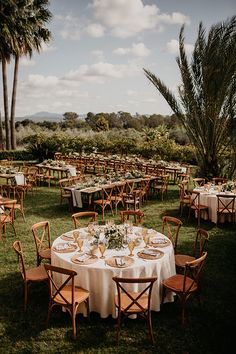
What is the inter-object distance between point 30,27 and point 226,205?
1949 cm

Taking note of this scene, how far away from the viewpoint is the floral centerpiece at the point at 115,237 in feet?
17.9

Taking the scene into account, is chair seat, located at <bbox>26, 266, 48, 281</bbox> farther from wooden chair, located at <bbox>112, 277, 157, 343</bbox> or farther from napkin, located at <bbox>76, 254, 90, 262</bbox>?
wooden chair, located at <bbox>112, 277, 157, 343</bbox>

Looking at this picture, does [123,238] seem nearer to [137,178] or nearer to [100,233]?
[100,233]

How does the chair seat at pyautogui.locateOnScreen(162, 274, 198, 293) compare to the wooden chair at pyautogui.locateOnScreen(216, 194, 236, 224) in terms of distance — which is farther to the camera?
the wooden chair at pyautogui.locateOnScreen(216, 194, 236, 224)

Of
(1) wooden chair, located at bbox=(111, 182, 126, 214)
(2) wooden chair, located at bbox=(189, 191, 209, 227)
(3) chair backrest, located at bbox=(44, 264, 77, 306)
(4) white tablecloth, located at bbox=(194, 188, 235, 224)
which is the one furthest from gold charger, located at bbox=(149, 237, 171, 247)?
(1) wooden chair, located at bbox=(111, 182, 126, 214)

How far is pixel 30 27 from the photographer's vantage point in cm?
2256

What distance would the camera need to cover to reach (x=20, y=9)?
22.1 meters

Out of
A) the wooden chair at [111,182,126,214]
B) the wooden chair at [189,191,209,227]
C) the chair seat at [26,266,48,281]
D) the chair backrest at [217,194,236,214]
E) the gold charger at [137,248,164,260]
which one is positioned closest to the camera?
the gold charger at [137,248,164,260]

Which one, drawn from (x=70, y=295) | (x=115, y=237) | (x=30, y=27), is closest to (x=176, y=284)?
(x=115, y=237)

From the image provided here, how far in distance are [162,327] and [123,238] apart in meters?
1.52

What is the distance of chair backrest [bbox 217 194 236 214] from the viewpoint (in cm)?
925

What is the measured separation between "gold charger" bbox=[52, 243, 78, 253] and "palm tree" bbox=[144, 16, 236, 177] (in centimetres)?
776

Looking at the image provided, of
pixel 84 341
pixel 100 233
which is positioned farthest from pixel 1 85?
pixel 84 341

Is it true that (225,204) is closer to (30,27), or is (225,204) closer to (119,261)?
(119,261)
